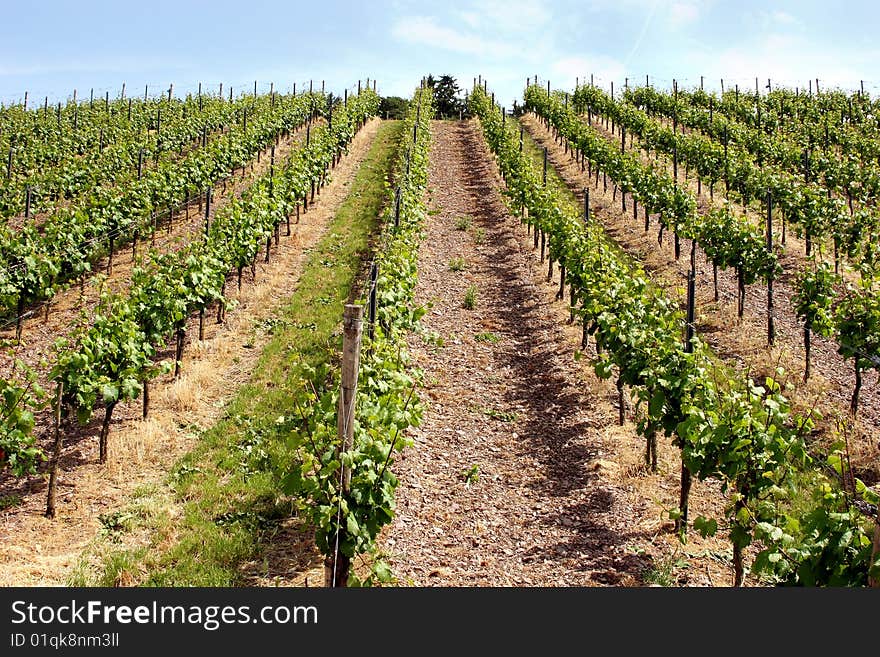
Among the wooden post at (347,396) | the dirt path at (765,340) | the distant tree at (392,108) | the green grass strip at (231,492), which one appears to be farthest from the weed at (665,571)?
the distant tree at (392,108)

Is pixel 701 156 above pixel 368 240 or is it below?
above

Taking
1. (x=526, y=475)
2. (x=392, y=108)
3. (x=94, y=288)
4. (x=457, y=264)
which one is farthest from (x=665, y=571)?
(x=392, y=108)

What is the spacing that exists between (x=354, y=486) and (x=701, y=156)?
975 inches

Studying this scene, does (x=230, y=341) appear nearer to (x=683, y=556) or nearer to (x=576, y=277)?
(x=576, y=277)

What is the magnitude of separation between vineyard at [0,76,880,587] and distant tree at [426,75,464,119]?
2716 centimetres

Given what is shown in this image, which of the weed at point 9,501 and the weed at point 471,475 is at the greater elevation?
the weed at point 471,475

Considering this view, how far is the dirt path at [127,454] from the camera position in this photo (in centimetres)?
797

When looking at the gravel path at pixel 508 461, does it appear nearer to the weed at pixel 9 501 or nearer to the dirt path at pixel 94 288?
the weed at pixel 9 501

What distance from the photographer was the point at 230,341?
1453 cm

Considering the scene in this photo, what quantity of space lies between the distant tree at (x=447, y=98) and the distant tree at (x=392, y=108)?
235cm

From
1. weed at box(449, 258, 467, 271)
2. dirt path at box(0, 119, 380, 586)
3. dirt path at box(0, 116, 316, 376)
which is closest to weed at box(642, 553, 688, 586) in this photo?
dirt path at box(0, 119, 380, 586)

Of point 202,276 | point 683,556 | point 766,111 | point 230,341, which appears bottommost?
point 683,556

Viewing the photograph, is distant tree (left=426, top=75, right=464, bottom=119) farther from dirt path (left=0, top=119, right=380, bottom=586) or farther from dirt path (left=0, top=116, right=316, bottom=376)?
dirt path (left=0, top=119, right=380, bottom=586)

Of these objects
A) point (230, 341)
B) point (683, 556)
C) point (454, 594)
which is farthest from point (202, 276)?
point (454, 594)
